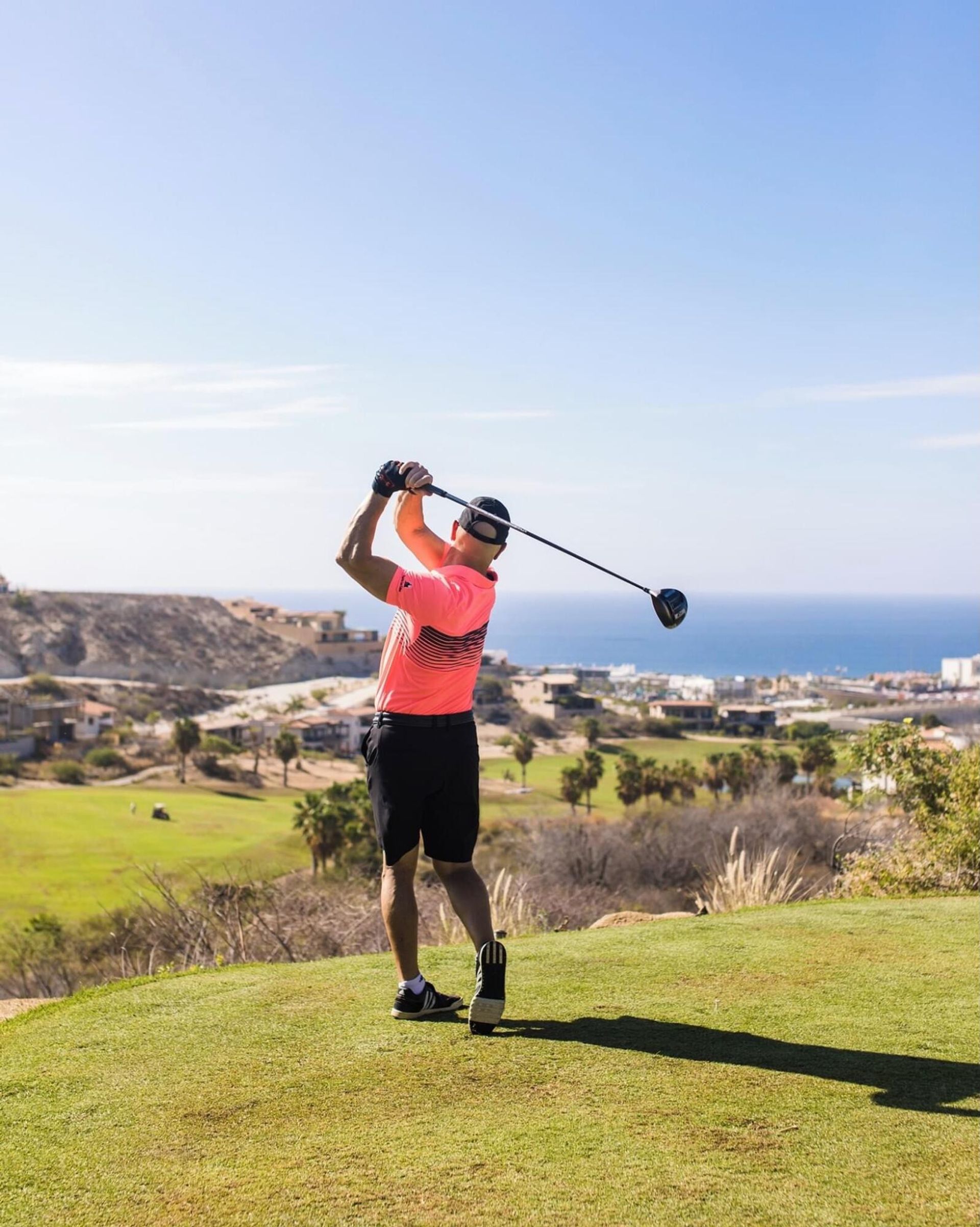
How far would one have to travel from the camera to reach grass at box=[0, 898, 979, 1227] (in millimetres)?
2857

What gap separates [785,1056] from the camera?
3.95 metres

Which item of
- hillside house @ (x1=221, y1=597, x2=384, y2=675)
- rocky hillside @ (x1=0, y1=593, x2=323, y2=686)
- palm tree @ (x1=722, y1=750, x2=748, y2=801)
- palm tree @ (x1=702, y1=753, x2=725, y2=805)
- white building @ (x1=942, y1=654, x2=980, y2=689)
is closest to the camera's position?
palm tree @ (x1=722, y1=750, x2=748, y2=801)

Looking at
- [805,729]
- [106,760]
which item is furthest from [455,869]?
[805,729]

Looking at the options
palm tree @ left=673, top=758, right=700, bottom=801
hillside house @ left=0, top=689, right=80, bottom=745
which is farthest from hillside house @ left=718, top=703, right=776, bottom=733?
hillside house @ left=0, top=689, right=80, bottom=745

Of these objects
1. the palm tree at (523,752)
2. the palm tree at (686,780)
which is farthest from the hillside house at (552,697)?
the palm tree at (686,780)

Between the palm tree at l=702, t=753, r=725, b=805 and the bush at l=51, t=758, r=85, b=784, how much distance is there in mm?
32580

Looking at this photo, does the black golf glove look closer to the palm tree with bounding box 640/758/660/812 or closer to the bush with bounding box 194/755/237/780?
the palm tree with bounding box 640/758/660/812

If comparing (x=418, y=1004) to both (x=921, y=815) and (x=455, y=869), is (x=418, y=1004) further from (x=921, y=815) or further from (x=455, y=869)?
(x=921, y=815)

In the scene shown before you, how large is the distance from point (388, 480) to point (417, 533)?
1.89 feet

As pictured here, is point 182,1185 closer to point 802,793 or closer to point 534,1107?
point 534,1107

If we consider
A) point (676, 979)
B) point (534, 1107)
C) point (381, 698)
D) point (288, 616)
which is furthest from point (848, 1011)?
point (288, 616)

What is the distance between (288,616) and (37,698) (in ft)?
201

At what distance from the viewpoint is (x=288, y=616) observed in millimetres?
139000

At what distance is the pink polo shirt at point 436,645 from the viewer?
4371 mm
